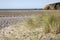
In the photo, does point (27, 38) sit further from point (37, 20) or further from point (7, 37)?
point (37, 20)

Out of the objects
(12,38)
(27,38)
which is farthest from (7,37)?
(27,38)

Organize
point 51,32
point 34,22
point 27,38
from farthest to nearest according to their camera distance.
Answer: point 34,22
point 51,32
point 27,38

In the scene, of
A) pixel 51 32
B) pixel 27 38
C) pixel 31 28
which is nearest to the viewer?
pixel 27 38

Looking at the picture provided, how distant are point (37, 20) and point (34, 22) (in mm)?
283

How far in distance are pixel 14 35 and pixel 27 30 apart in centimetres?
75

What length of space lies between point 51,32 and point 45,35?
19.8 inches

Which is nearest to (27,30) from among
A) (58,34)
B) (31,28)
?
(31,28)

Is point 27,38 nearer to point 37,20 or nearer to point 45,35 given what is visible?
point 45,35

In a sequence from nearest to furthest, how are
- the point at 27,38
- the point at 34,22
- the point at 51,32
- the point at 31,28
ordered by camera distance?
1. the point at 27,38
2. the point at 51,32
3. the point at 31,28
4. the point at 34,22

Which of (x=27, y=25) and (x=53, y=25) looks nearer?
(x=53, y=25)

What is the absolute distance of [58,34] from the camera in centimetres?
792

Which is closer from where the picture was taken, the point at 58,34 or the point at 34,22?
the point at 58,34

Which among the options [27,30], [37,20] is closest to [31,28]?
[27,30]

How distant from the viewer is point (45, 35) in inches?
311
